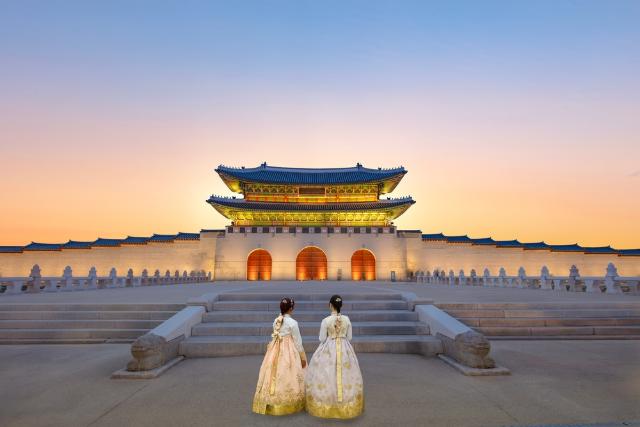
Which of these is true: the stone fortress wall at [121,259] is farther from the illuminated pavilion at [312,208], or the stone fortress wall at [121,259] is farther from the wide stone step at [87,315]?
the wide stone step at [87,315]

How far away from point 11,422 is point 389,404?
432cm

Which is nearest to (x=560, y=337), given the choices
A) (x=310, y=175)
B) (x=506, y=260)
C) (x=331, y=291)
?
(x=331, y=291)

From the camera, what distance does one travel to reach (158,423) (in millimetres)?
3727

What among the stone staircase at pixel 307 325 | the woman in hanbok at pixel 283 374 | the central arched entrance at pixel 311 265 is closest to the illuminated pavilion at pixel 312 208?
the central arched entrance at pixel 311 265

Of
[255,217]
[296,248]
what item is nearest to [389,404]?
[296,248]

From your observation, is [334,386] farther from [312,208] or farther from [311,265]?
[312,208]

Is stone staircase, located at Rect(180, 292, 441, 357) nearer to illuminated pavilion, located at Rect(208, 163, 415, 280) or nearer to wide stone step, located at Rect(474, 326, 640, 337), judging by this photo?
wide stone step, located at Rect(474, 326, 640, 337)

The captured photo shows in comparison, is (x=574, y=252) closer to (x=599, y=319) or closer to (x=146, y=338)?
(x=599, y=319)

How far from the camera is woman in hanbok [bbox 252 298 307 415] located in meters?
3.88

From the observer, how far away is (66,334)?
796 centimetres

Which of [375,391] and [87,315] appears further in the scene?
[87,315]

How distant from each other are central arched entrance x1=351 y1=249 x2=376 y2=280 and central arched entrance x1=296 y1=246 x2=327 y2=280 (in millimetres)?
2827

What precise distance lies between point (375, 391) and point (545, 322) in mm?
6188

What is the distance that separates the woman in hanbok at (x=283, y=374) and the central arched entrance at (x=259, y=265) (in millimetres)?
28889
